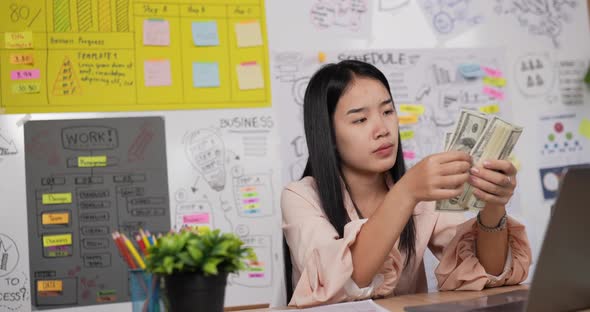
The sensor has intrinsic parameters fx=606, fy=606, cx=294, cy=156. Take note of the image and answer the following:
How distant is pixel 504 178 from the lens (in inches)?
46.8

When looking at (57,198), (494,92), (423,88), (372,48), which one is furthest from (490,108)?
(57,198)

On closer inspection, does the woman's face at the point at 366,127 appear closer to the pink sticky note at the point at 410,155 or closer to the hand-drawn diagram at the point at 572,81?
the pink sticky note at the point at 410,155

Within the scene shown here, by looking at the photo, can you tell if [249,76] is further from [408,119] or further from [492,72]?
[492,72]

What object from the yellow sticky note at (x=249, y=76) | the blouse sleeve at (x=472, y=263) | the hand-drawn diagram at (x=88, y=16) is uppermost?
the hand-drawn diagram at (x=88, y=16)

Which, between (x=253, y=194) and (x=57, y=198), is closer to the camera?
(x=57, y=198)

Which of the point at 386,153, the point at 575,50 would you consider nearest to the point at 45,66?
the point at 386,153

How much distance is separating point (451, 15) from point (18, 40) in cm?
178

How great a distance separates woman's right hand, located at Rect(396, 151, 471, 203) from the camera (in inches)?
44.6

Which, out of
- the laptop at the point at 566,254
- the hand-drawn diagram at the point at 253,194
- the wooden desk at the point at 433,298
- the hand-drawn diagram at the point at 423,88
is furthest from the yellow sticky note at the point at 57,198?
the laptop at the point at 566,254

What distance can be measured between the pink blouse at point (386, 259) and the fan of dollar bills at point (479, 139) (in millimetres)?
167

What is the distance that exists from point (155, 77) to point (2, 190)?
69cm

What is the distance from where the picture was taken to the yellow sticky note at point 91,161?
2283 millimetres

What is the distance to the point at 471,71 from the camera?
105 inches

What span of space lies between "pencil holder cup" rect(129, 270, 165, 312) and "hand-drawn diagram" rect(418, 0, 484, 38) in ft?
6.95
